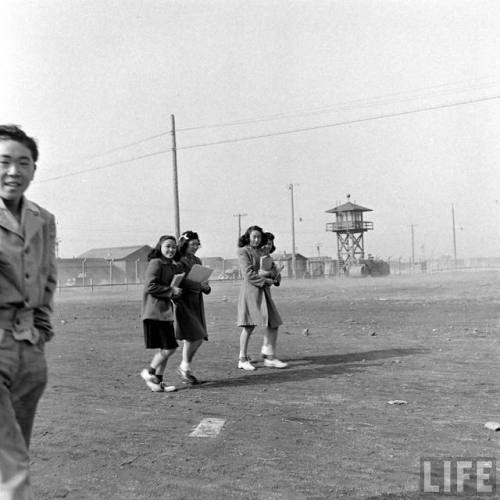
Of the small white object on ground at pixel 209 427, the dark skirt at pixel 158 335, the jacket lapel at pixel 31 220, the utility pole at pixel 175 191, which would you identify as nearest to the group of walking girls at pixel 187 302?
the dark skirt at pixel 158 335

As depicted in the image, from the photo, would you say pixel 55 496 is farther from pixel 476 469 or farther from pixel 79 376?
pixel 79 376

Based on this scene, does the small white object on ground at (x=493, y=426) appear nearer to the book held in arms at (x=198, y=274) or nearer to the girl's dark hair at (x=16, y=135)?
the book held in arms at (x=198, y=274)

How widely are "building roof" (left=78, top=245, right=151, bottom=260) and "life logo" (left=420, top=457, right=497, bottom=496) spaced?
7607cm

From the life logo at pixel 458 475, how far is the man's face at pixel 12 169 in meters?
2.95

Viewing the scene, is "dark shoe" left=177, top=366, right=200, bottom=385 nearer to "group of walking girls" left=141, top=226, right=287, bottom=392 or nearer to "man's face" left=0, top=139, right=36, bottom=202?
"group of walking girls" left=141, top=226, right=287, bottom=392

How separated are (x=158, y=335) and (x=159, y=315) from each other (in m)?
0.23

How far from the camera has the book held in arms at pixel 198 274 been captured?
7.32 meters

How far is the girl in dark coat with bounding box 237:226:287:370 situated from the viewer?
8.34 meters

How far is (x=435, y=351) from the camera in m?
9.60

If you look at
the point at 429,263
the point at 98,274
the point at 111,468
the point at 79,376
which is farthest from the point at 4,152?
the point at 429,263

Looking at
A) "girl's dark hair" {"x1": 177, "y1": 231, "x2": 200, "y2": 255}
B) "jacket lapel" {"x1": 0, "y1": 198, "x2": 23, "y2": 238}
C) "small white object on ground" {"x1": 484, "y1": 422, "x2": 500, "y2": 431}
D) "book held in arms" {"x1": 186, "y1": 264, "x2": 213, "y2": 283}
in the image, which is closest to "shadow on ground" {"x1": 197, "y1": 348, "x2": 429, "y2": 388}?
"book held in arms" {"x1": 186, "y1": 264, "x2": 213, "y2": 283}

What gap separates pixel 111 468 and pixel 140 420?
1329 mm

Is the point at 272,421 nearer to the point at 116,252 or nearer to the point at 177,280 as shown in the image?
the point at 177,280

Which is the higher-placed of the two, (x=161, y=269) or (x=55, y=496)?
(x=161, y=269)
